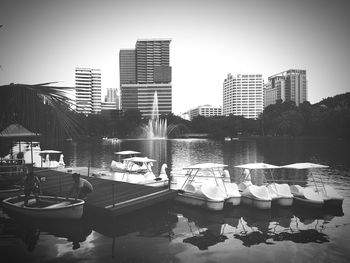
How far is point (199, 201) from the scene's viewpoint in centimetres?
1962

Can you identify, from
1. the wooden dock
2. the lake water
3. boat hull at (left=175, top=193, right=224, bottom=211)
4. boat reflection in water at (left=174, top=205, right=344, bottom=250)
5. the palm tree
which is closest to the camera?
the palm tree

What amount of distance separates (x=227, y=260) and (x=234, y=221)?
18.4 ft

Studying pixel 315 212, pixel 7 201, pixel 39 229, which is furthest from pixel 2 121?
pixel 315 212

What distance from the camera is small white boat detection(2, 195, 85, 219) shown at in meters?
15.4

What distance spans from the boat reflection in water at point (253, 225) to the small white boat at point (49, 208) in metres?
5.68

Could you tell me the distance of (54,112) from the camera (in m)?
7.56

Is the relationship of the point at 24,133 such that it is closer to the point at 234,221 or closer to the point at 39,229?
the point at 39,229

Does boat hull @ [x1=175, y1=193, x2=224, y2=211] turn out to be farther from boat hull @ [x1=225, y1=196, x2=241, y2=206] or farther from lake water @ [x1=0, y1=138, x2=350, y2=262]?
boat hull @ [x1=225, y1=196, x2=241, y2=206]

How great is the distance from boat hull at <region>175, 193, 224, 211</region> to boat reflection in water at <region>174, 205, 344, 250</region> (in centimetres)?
36

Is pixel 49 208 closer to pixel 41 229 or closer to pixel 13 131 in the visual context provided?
pixel 41 229

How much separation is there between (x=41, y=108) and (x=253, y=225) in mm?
13700

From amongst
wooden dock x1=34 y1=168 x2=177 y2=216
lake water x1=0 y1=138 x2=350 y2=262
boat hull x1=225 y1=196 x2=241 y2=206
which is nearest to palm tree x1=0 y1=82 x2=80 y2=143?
lake water x1=0 y1=138 x2=350 y2=262

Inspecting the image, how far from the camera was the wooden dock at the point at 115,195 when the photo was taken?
16438 mm

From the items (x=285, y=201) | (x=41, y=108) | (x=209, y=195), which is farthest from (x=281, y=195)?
(x=41, y=108)
